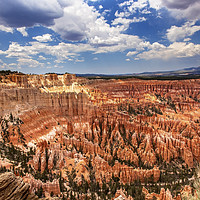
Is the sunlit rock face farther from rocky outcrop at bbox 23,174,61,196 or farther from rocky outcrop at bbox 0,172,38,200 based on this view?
rocky outcrop at bbox 0,172,38,200

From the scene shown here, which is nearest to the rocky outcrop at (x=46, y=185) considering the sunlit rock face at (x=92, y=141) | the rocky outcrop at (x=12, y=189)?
the sunlit rock face at (x=92, y=141)

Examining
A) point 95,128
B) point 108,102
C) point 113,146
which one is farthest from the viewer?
point 108,102

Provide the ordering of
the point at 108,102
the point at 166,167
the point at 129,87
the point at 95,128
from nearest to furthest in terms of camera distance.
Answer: the point at 166,167 < the point at 95,128 < the point at 108,102 < the point at 129,87

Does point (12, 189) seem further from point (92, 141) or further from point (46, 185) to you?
point (92, 141)

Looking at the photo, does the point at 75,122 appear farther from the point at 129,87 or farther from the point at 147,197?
the point at 129,87

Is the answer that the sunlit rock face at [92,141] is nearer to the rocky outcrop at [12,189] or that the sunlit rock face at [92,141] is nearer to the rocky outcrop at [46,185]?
the rocky outcrop at [46,185]

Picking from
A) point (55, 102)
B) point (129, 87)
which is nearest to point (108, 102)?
point (55, 102)

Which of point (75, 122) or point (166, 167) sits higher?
point (75, 122)

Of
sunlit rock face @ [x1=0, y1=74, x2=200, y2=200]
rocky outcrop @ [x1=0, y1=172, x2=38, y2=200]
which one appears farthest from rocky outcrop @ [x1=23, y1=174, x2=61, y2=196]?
rocky outcrop @ [x1=0, y1=172, x2=38, y2=200]
